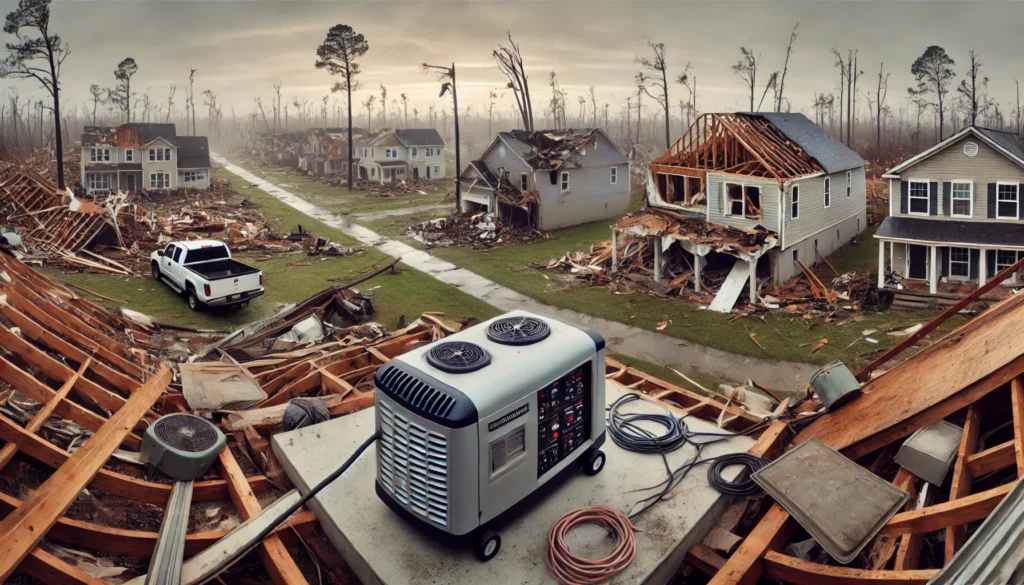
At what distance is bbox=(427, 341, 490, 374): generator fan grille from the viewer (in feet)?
20.8

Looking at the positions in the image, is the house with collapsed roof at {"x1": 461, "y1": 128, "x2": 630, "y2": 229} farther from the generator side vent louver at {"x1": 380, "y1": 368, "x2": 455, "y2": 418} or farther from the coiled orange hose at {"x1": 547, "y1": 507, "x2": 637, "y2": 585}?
the generator side vent louver at {"x1": 380, "y1": 368, "x2": 455, "y2": 418}

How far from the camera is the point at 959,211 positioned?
2311 centimetres

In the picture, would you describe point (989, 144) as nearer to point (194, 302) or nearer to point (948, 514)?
point (948, 514)

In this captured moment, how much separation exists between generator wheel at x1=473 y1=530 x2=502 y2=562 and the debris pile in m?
28.7

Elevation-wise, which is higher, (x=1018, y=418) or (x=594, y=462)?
(x=1018, y=418)

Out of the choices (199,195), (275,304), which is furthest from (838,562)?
(199,195)

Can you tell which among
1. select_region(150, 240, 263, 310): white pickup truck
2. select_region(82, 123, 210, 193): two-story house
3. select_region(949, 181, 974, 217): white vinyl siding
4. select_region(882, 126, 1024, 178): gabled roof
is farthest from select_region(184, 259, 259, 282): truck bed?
select_region(82, 123, 210, 193): two-story house

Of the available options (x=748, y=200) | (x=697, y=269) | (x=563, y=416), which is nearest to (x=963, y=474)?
(x=563, y=416)

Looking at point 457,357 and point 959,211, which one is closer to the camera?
point 457,357

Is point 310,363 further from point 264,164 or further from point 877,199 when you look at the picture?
point 264,164

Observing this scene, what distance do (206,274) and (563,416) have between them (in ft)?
60.7

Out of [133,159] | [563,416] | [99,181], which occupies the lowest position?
[563,416]

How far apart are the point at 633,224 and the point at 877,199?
62.6ft

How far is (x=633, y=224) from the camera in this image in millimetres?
26891
